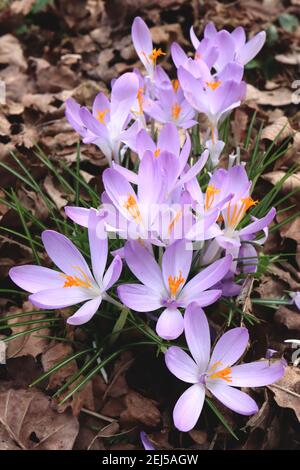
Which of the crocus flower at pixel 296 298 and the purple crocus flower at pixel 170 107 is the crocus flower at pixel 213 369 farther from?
the purple crocus flower at pixel 170 107

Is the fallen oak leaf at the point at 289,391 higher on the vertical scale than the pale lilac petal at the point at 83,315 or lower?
lower

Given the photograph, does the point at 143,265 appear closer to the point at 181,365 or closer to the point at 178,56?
the point at 181,365

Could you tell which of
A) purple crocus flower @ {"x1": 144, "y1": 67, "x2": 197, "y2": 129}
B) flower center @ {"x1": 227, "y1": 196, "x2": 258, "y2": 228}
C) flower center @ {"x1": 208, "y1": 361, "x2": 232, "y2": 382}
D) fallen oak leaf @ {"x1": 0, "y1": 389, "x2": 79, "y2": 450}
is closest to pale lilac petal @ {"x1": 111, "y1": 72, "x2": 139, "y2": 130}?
purple crocus flower @ {"x1": 144, "y1": 67, "x2": 197, "y2": 129}

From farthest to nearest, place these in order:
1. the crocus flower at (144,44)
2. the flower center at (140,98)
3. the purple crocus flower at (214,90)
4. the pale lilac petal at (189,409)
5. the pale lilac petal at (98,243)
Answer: the crocus flower at (144,44) → the flower center at (140,98) → the purple crocus flower at (214,90) → the pale lilac petal at (98,243) → the pale lilac petal at (189,409)

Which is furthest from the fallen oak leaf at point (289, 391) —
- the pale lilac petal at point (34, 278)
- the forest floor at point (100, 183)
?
the pale lilac petal at point (34, 278)

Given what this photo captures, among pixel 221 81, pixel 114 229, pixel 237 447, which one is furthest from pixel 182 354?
pixel 221 81

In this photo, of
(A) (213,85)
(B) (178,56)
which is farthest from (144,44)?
(A) (213,85)
